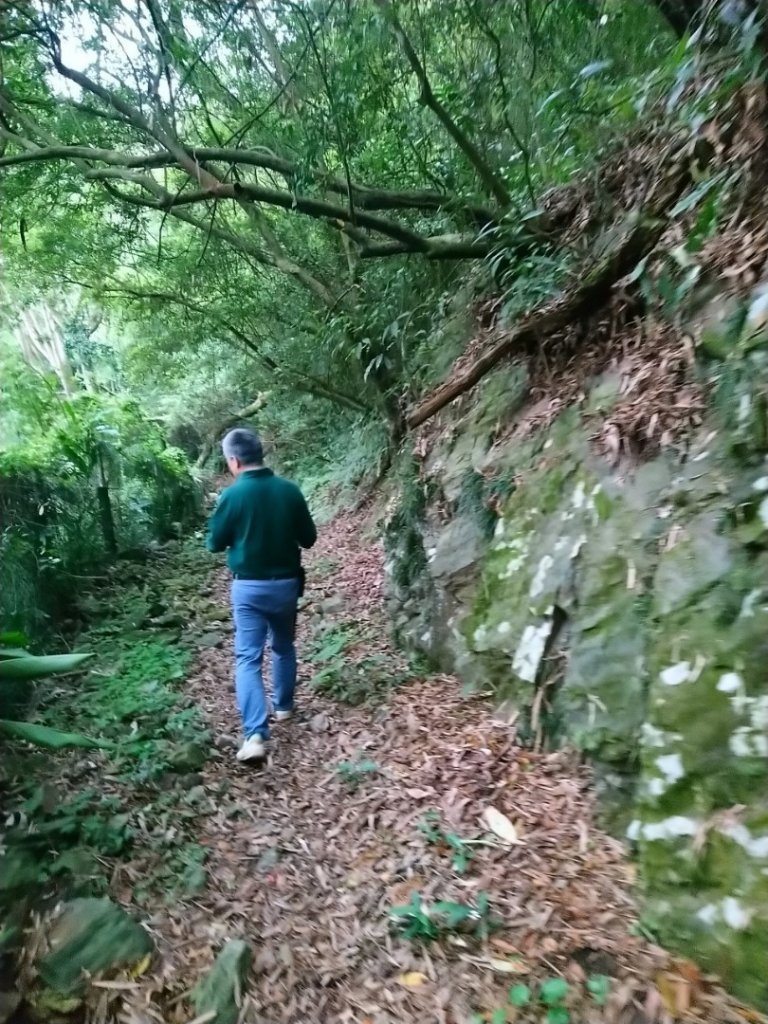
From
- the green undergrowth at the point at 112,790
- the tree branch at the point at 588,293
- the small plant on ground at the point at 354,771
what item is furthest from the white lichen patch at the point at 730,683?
the tree branch at the point at 588,293

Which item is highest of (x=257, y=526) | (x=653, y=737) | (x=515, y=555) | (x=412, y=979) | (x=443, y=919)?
(x=257, y=526)

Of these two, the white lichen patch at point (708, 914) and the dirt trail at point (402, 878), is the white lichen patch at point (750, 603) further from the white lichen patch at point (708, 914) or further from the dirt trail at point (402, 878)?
the dirt trail at point (402, 878)

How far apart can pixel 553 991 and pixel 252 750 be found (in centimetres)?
217

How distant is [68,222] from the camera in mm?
8141

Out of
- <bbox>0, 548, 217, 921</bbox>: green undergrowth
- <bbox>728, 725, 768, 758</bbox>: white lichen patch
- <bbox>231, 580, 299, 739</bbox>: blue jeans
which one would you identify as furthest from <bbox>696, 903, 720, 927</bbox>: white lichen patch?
<bbox>231, 580, 299, 739</bbox>: blue jeans

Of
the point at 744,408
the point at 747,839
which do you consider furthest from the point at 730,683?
the point at 744,408

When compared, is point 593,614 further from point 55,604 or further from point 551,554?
point 55,604

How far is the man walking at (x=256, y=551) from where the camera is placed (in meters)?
4.36

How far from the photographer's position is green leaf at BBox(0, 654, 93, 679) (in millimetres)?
3010

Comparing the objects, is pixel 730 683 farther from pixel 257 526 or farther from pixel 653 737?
pixel 257 526

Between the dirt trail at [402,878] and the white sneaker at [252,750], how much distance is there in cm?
7

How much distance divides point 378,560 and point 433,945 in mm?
4703

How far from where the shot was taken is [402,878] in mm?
3035

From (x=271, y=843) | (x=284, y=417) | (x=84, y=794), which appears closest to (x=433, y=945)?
(x=271, y=843)
